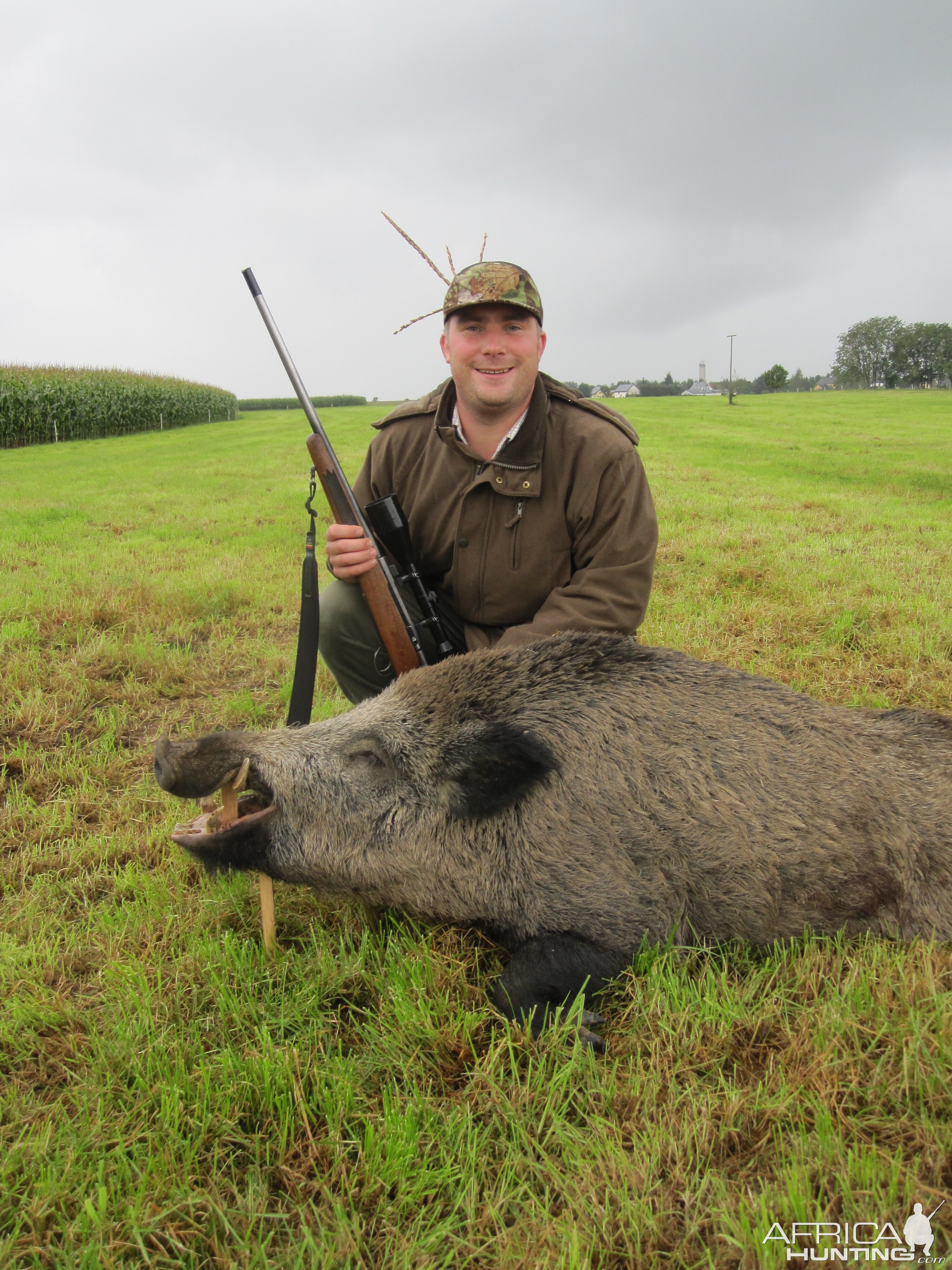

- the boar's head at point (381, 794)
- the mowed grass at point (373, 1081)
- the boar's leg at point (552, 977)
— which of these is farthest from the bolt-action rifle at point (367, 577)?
the boar's leg at point (552, 977)

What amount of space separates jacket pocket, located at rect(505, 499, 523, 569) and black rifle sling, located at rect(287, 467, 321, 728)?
3.45 ft

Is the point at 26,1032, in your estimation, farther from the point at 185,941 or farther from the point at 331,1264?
the point at 331,1264

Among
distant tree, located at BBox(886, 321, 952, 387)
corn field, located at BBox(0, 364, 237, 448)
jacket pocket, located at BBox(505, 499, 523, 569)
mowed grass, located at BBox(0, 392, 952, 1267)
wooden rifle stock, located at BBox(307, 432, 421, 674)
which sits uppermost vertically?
distant tree, located at BBox(886, 321, 952, 387)

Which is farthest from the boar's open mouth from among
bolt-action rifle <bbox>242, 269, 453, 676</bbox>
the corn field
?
the corn field

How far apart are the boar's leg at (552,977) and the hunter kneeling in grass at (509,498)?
160 cm

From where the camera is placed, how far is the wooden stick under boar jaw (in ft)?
9.35

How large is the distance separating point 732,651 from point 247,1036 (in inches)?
175

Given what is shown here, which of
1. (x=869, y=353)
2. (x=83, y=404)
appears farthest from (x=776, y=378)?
(x=83, y=404)

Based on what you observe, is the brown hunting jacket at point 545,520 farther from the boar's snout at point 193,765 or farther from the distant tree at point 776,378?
the distant tree at point 776,378

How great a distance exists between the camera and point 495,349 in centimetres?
411

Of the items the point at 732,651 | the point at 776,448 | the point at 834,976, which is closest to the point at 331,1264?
the point at 834,976

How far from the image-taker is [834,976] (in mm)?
2559

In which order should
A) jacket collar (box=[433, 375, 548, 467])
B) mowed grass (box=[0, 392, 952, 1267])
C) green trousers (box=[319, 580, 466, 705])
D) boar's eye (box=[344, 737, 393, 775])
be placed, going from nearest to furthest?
mowed grass (box=[0, 392, 952, 1267])
boar's eye (box=[344, 737, 393, 775])
jacket collar (box=[433, 375, 548, 467])
green trousers (box=[319, 580, 466, 705])

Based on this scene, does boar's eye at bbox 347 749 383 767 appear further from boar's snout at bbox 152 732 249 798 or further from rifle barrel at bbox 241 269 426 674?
rifle barrel at bbox 241 269 426 674
